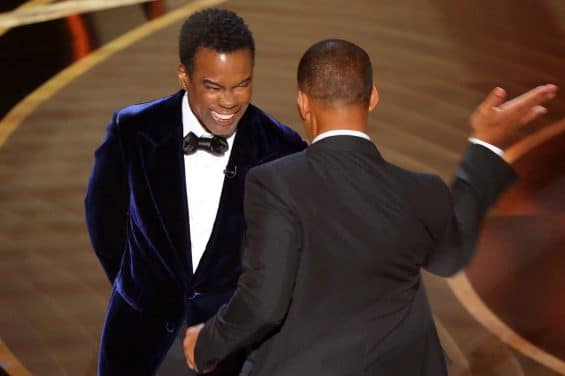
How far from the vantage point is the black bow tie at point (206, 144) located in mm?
2666

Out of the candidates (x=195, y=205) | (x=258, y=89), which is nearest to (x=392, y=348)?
(x=195, y=205)

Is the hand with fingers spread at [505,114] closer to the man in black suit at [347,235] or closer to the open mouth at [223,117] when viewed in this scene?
the man in black suit at [347,235]

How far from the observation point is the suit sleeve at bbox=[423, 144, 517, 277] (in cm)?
216

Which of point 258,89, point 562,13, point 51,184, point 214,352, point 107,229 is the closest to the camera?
point 214,352

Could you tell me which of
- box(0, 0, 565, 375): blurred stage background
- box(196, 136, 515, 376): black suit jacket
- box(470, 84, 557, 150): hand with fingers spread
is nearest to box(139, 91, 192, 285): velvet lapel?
box(196, 136, 515, 376): black suit jacket

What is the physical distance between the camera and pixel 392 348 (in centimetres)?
217

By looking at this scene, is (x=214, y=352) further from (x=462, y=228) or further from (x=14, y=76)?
(x=14, y=76)

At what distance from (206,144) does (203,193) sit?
127 millimetres

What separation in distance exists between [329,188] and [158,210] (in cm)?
66

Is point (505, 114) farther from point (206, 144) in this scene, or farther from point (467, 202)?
point (206, 144)

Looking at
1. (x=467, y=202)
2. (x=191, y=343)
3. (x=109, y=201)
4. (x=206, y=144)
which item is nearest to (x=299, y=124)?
(x=109, y=201)

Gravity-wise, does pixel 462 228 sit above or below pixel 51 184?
above

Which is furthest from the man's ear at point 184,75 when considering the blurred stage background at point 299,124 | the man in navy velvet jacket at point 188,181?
the blurred stage background at point 299,124

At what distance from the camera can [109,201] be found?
2.85 metres
